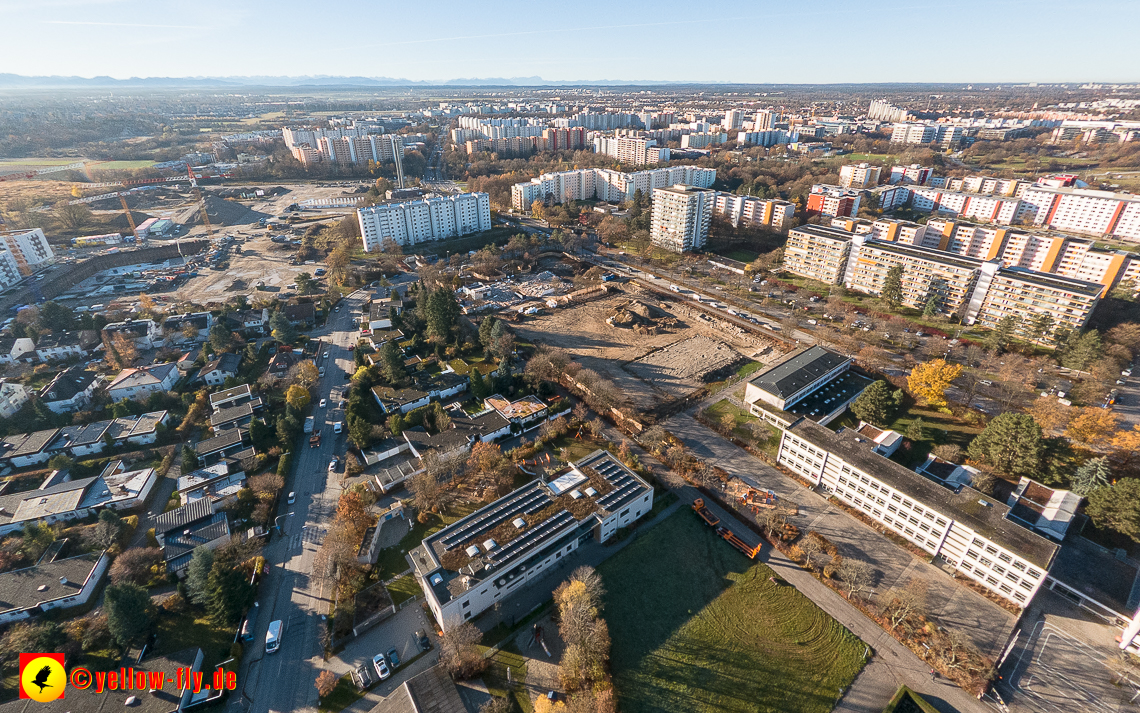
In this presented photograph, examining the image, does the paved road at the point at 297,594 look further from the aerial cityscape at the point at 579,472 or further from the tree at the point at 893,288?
the tree at the point at 893,288

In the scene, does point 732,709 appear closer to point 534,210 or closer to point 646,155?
point 534,210

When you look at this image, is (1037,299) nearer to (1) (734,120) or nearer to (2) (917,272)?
(2) (917,272)

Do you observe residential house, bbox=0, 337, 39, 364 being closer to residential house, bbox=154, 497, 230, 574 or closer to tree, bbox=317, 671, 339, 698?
residential house, bbox=154, 497, 230, 574

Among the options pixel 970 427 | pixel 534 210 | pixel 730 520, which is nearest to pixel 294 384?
pixel 730 520

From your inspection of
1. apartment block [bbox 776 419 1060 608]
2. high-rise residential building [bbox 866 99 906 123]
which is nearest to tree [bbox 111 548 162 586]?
apartment block [bbox 776 419 1060 608]

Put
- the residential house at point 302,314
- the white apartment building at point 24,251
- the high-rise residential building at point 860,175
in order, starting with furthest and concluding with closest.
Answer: the high-rise residential building at point 860,175 → the white apartment building at point 24,251 → the residential house at point 302,314

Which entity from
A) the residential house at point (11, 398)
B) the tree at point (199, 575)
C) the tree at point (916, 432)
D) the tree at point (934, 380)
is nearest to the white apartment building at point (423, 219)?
the residential house at point (11, 398)
